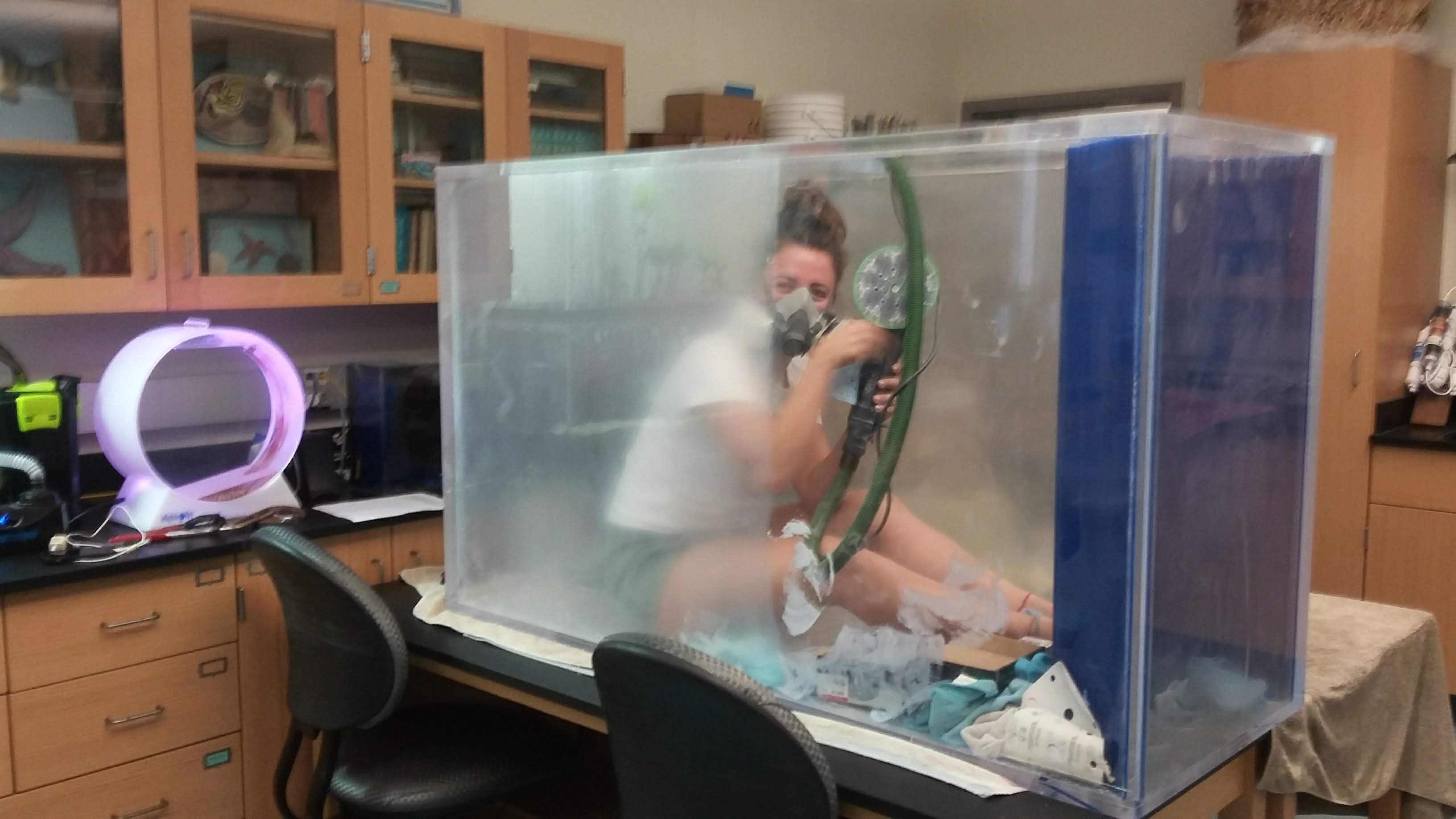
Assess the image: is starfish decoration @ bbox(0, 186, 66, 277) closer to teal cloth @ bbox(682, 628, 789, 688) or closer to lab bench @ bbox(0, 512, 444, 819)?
lab bench @ bbox(0, 512, 444, 819)

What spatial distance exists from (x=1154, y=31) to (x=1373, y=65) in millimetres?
991

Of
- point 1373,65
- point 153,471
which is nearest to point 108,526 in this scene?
point 153,471

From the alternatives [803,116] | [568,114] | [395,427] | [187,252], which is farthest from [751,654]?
[803,116]

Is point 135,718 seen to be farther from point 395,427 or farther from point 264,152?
point 264,152

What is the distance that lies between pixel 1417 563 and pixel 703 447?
8.34 ft

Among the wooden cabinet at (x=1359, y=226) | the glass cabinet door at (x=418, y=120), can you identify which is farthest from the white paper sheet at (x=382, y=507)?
the wooden cabinet at (x=1359, y=226)

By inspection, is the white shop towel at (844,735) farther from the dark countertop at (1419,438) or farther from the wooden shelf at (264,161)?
the dark countertop at (1419,438)

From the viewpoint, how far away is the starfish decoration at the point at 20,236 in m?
2.04

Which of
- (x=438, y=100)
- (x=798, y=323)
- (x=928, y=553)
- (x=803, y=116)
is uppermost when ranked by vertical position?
(x=803, y=116)

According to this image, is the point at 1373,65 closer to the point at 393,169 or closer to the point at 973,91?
the point at 973,91

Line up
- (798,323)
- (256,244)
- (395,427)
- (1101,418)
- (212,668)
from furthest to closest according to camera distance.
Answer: (395,427) → (256,244) → (212,668) → (798,323) → (1101,418)

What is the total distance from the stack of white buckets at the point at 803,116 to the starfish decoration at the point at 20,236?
6.72 feet

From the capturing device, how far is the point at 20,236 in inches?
82.0

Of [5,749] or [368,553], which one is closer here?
[5,749]
